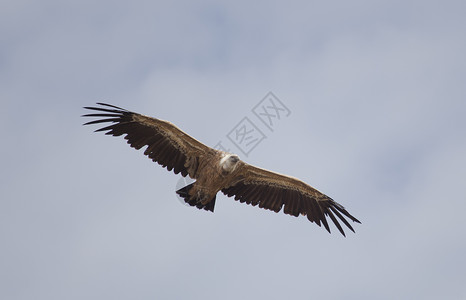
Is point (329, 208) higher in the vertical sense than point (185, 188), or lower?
higher

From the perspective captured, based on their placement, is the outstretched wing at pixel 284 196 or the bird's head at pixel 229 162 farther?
the outstretched wing at pixel 284 196

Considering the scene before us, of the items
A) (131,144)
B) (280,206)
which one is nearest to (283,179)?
(280,206)

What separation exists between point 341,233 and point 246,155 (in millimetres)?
3346

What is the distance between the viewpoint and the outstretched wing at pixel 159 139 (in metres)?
19.1

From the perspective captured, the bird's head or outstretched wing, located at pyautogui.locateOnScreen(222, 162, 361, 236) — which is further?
outstretched wing, located at pyautogui.locateOnScreen(222, 162, 361, 236)

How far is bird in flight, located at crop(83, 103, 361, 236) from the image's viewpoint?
1922 centimetres

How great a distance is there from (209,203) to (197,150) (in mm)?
1407

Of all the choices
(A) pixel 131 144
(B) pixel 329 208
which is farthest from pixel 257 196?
(A) pixel 131 144

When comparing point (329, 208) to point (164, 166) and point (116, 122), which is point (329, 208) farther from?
point (116, 122)

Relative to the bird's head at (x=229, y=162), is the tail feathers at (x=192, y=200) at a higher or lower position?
lower

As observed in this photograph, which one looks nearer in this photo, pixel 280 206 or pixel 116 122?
pixel 116 122

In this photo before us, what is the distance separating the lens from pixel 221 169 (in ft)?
63.2

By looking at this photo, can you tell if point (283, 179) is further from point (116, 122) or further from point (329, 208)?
point (116, 122)

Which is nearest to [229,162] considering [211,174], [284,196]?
[211,174]
